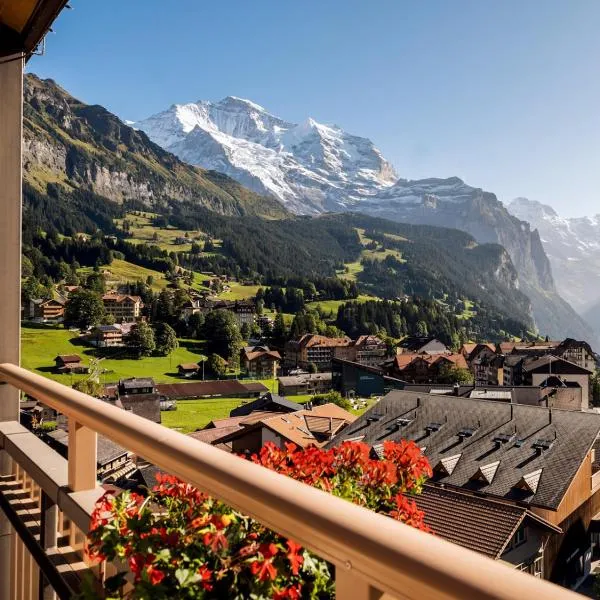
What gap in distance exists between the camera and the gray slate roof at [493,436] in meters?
18.3

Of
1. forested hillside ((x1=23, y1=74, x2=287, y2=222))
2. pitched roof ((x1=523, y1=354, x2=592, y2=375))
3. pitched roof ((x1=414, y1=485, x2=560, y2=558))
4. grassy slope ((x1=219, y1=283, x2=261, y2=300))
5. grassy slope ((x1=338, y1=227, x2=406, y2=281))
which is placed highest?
forested hillside ((x1=23, y1=74, x2=287, y2=222))

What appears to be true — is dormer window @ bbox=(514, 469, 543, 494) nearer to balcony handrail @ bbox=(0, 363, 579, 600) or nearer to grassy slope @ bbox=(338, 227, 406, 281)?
balcony handrail @ bbox=(0, 363, 579, 600)

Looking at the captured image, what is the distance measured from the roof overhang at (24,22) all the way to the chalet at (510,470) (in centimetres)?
1013

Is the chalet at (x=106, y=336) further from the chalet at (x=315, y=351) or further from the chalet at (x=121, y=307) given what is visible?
the chalet at (x=315, y=351)

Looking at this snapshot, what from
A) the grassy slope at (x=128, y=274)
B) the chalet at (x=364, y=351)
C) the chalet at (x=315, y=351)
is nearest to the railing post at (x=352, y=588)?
the chalet at (x=315, y=351)

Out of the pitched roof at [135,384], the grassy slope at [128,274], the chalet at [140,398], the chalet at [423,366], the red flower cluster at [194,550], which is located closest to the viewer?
the red flower cluster at [194,550]

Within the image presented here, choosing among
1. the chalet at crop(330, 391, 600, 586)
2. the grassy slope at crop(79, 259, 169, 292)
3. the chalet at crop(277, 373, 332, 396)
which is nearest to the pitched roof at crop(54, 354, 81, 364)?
the chalet at crop(277, 373, 332, 396)

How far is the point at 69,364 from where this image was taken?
5112 centimetres

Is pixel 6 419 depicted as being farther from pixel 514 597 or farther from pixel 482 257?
pixel 482 257

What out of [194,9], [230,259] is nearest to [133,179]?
[230,259]

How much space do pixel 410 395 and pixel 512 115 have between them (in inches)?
1620

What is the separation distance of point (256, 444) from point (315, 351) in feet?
158

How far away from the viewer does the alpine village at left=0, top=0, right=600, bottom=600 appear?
0.75 metres

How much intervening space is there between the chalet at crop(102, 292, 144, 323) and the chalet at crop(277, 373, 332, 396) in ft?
80.0
